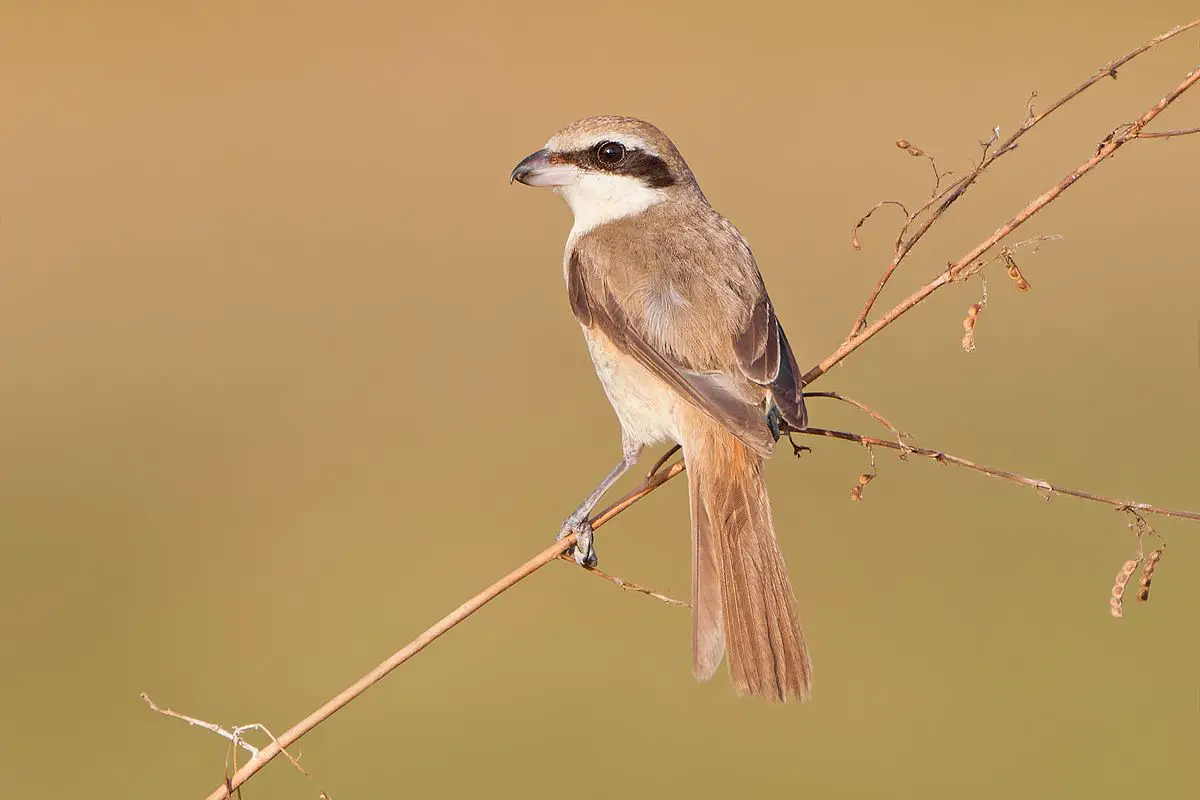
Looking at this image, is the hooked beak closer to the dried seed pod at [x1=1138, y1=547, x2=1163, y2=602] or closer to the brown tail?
the brown tail

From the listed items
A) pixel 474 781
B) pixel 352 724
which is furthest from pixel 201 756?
pixel 474 781

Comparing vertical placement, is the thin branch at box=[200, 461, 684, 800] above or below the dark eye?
below

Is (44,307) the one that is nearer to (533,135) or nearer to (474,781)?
(533,135)

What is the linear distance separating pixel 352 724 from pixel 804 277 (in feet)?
20.2

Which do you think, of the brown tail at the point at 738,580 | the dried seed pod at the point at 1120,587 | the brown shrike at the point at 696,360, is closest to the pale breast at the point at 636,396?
the brown shrike at the point at 696,360

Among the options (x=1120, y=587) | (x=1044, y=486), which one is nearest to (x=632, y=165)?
(x=1044, y=486)

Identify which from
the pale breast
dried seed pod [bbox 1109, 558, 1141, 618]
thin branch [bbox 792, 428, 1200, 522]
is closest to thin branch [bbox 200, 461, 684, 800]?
thin branch [bbox 792, 428, 1200, 522]

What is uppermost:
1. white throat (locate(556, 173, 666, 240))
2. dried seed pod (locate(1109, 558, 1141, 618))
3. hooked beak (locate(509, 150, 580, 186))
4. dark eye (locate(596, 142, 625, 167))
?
dark eye (locate(596, 142, 625, 167))

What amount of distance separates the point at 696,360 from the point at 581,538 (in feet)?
1.90

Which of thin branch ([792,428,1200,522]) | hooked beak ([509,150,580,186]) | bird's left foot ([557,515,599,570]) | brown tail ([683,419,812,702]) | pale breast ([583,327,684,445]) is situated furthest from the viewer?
hooked beak ([509,150,580,186])

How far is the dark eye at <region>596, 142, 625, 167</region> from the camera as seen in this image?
421 centimetres

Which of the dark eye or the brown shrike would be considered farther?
the dark eye

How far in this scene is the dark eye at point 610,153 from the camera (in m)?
4.21

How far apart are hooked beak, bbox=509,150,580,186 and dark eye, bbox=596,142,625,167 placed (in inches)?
3.4
